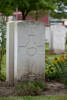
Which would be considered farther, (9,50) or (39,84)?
(9,50)

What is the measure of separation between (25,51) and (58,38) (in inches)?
389

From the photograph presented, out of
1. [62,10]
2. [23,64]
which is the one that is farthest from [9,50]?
[62,10]

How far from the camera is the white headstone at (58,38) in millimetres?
16109

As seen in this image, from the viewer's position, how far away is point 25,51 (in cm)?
648

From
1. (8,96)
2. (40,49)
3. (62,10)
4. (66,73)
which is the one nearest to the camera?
(8,96)

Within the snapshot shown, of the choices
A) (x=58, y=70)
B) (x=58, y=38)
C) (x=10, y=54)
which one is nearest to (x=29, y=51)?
(x=10, y=54)

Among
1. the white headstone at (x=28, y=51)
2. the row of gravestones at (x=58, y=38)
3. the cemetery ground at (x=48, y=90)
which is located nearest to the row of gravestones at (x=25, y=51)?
the white headstone at (x=28, y=51)

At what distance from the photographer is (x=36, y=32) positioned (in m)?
6.65

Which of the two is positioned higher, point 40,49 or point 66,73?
point 40,49

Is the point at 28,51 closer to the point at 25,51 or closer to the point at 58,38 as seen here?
the point at 25,51

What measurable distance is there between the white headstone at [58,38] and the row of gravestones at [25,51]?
948 cm

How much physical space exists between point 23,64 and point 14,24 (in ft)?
3.23

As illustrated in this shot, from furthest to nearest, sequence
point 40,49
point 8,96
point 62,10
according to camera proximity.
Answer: point 62,10 < point 40,49 < point 8,96

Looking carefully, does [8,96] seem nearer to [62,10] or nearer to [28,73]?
[28,73]
